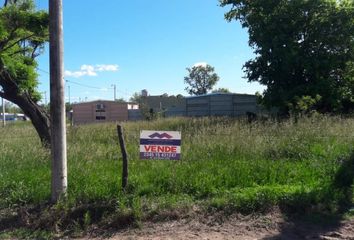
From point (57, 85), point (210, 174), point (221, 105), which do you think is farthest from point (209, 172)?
point (221, 105)

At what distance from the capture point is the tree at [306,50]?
91.1 ft

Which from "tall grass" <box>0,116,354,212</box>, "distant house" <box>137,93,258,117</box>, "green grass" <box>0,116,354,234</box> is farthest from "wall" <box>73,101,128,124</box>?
"green grass" <box>0,116,354,234</box>

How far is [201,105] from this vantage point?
45500 millimetres

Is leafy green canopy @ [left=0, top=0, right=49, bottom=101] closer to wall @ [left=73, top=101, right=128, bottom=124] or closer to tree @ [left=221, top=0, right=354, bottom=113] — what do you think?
tree @ [left=221, top=0, right=354, bottom=113]

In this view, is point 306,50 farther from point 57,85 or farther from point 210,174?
point 57,85

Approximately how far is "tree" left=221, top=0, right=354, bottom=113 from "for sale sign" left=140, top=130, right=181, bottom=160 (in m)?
20.0

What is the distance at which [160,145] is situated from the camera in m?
8.34

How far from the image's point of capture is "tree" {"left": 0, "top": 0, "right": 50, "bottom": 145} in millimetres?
13469

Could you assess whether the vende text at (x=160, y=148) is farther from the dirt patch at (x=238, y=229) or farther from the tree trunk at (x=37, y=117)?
the tree trunk at (x=37, y=117)

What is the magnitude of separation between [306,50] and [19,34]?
20056 mm

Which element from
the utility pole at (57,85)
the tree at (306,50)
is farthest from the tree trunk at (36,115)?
the tree at (306,50)

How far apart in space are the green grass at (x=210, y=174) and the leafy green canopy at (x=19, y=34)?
3.59 m

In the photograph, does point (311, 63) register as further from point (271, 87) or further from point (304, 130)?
point (304, 130)

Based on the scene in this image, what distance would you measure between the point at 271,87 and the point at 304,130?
18035 millimetres
